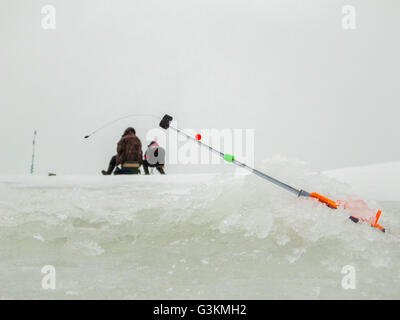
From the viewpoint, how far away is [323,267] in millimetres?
2730

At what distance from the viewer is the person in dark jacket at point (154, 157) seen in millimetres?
7426

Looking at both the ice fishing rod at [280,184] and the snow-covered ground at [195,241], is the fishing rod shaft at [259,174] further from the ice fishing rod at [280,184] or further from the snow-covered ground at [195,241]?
the snow-covered ground at [195,241]

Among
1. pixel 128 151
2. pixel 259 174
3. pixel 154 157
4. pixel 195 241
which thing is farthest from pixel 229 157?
pixel 154 157

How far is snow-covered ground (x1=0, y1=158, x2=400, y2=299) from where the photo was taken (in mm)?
2451

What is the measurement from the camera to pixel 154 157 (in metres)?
7.45

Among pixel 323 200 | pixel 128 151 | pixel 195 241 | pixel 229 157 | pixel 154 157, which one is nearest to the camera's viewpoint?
pixel 323 200

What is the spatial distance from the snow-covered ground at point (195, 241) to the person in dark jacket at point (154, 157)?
9.90 ft

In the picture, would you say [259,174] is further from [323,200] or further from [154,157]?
[154,157]

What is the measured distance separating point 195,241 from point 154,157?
Answer: 434 cm

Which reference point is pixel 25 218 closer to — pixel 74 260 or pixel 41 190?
pixel 41 190

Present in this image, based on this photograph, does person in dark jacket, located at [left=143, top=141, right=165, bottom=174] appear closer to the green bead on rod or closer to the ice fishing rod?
the ice fishing rod

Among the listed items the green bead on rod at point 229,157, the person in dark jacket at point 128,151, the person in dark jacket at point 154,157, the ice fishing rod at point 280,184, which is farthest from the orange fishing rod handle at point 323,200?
the person in dark jacket at point 154,157
